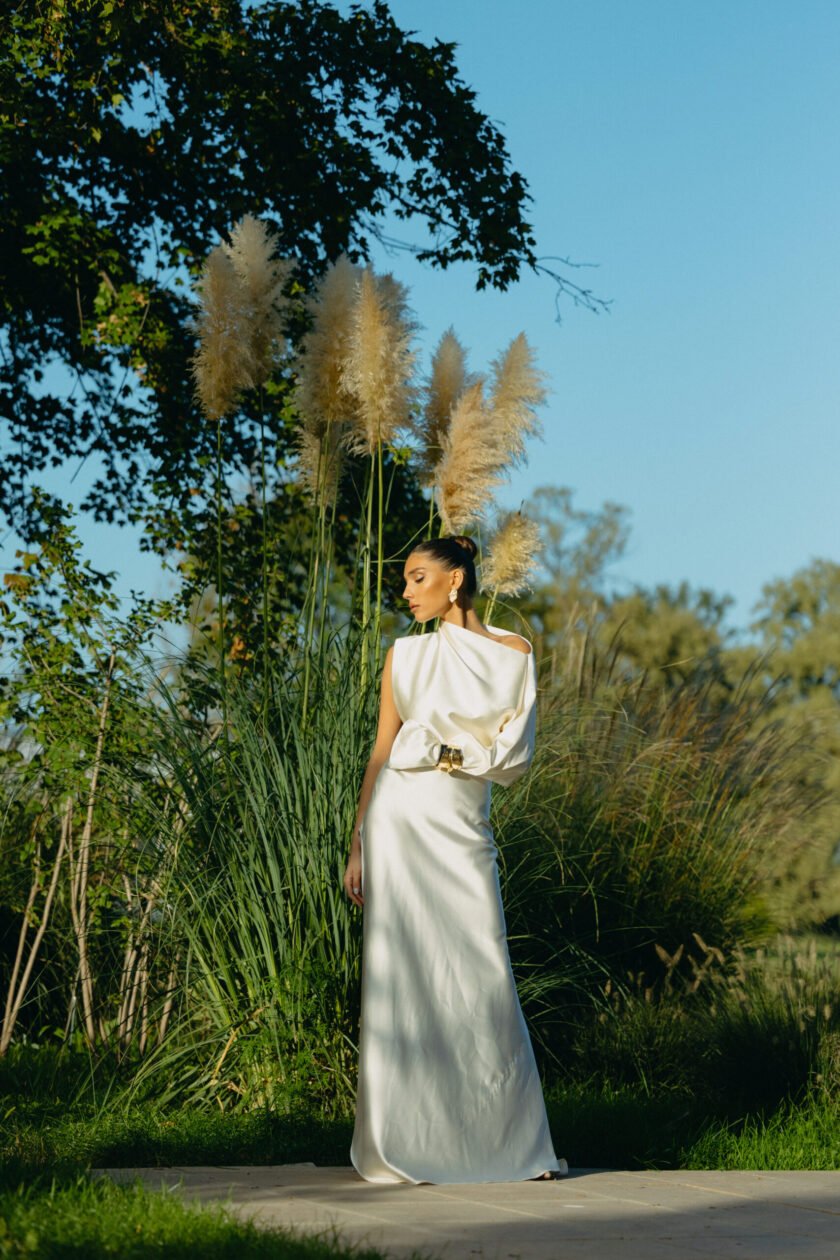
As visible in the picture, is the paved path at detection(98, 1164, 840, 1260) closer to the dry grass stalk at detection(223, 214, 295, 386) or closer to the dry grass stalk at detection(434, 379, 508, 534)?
the dry grass stalk at detection(434, 379, 508, 534)

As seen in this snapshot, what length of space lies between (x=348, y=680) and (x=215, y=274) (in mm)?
1666

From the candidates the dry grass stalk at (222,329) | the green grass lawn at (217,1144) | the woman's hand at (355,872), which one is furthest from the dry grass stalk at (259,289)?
the green grass lawn at (217,1144)

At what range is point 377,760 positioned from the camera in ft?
13.5

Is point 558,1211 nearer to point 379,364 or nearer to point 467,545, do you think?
point 467,545

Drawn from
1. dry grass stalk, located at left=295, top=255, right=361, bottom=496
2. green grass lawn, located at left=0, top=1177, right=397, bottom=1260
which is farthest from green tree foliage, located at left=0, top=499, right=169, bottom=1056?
green grass lawn, located at left=0, top=1177, right=397, bottom=1260

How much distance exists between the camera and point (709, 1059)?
530 cm

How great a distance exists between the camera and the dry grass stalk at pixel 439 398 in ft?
17.7

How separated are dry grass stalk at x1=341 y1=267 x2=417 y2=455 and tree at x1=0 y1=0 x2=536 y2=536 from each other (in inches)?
86.4

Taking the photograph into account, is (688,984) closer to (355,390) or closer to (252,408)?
(355,390)

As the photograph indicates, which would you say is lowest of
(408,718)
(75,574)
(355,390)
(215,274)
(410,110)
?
(408,718)

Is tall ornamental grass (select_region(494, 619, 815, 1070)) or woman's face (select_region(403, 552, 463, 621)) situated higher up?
woman's face (select_region(403, 552, 463, 621))

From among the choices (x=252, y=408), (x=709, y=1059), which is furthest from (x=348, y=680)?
(x=252, y=408)

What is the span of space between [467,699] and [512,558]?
4.34ft

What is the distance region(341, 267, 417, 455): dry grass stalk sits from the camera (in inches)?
206
